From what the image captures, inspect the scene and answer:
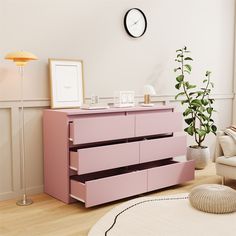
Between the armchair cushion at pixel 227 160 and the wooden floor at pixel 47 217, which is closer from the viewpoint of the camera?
the wooden floor at pixel 47 217

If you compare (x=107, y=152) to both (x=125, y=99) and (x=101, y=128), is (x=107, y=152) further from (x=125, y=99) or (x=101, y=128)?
(x=125, y=99)

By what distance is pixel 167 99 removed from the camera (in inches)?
175

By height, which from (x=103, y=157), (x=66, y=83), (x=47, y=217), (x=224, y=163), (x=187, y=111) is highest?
(x=66, y=83)

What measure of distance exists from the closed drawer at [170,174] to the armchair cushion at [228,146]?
38cm

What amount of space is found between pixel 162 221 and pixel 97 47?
1.89 m

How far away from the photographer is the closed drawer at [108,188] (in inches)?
120

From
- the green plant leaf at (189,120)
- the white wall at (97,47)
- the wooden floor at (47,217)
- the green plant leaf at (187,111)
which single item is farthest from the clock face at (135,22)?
the wooden floor at (47,217)

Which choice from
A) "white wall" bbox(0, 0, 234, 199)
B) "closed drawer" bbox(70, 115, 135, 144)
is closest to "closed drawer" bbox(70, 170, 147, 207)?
"closed drawer" bbox(70, 115, 135, 144)

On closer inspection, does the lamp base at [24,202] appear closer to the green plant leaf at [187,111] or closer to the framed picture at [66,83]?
the framed picture at [66,83]

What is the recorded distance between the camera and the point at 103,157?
320 centimetres

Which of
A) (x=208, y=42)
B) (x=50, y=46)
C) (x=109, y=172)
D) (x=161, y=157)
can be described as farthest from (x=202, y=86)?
(x=50, y=46)

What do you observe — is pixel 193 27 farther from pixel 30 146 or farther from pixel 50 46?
pixel 30 146

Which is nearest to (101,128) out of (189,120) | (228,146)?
(228,146)

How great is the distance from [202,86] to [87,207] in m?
2.57
